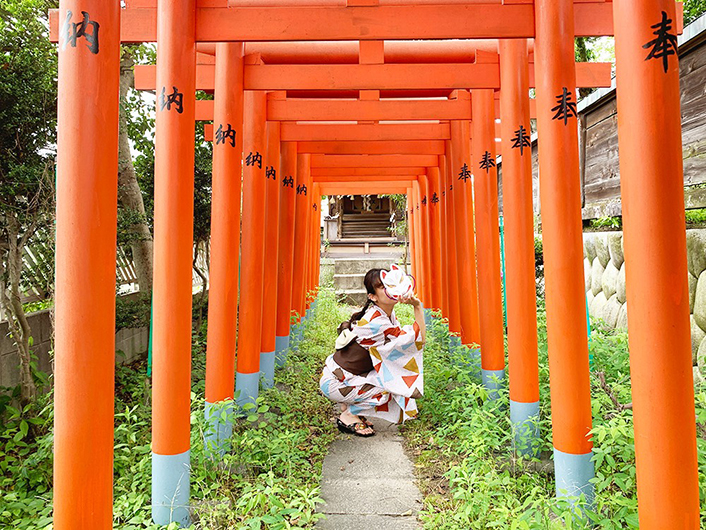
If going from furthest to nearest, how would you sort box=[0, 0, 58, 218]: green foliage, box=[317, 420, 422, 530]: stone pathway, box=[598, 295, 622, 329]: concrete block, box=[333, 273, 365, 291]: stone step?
1. box=[333, 273, 365, 291]: stone step
2. box=[598, 295, 622, 329]: concrete block
3. box=[0, 0, 58, 218]: green foliage
4. box=[317, 420, 422, 530]: stone pathway

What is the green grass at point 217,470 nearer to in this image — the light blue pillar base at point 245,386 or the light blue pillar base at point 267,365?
the light blue pillar base at point 245,386

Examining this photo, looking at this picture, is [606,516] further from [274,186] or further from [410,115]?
[274,186]

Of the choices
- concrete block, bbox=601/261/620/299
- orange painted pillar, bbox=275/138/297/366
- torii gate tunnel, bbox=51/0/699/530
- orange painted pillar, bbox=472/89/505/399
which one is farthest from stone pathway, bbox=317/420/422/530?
concrete block, bbox=601/261/620/299

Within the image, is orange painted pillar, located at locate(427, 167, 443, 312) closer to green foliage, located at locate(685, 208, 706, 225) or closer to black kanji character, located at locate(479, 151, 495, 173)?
black kanji character, located at locate(479, 151, 495, 173)

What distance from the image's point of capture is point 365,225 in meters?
25.9

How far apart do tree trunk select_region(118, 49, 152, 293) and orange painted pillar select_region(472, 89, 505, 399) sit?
14.3 feet

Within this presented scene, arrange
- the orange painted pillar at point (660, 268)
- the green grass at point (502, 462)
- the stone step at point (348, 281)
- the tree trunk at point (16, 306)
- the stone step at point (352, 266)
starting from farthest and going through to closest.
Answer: the stone step at point (352, 266)
the stone step at point (348, 281)
the tree trunk at point (16, 306)
the green grass at point (502, 462)
the orange painted pillar at point (660, 268)

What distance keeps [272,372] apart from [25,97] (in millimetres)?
3764

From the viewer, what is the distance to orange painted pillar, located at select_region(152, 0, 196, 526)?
304cm

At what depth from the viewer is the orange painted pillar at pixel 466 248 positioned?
5.91 meters

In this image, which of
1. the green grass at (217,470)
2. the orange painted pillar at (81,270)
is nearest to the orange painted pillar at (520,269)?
the green grass at (217,470)

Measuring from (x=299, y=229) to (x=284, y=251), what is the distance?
1611 mm

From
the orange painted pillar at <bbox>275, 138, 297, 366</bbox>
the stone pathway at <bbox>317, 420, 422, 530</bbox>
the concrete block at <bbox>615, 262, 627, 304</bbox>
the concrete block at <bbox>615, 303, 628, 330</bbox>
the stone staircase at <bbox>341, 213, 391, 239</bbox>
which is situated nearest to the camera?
the stone pathway at <bbox>317, 420, 422, 530</bbox>

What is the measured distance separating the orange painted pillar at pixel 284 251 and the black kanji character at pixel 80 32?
471 cm
